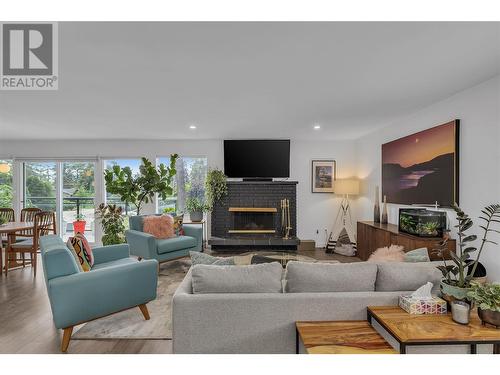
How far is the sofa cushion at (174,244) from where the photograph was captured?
4406 millimetres

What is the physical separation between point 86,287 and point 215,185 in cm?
395

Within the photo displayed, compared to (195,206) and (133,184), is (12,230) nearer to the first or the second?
(133,184)

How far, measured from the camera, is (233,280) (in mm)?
2025

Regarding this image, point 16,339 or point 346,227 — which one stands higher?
point 346,227

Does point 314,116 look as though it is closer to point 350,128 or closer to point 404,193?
point 350,128

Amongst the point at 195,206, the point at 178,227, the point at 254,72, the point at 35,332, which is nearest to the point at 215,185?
the point at 195,206

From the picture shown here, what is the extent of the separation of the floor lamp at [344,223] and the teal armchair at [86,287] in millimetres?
4102

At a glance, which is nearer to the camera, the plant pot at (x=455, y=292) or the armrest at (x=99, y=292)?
the plant pot at (x=455, y=292)

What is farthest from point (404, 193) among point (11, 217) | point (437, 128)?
point (11, 217)

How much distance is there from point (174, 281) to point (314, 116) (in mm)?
3164

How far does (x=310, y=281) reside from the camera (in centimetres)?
204

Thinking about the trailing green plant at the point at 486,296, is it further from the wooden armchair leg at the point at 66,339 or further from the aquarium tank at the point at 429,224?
Result: the wooden armchair leg at the point at 66,339

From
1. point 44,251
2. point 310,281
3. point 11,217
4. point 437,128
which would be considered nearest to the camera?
point 310,281

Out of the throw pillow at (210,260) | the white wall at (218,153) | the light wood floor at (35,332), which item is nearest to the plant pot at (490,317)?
the throw pillow at (210,260)
